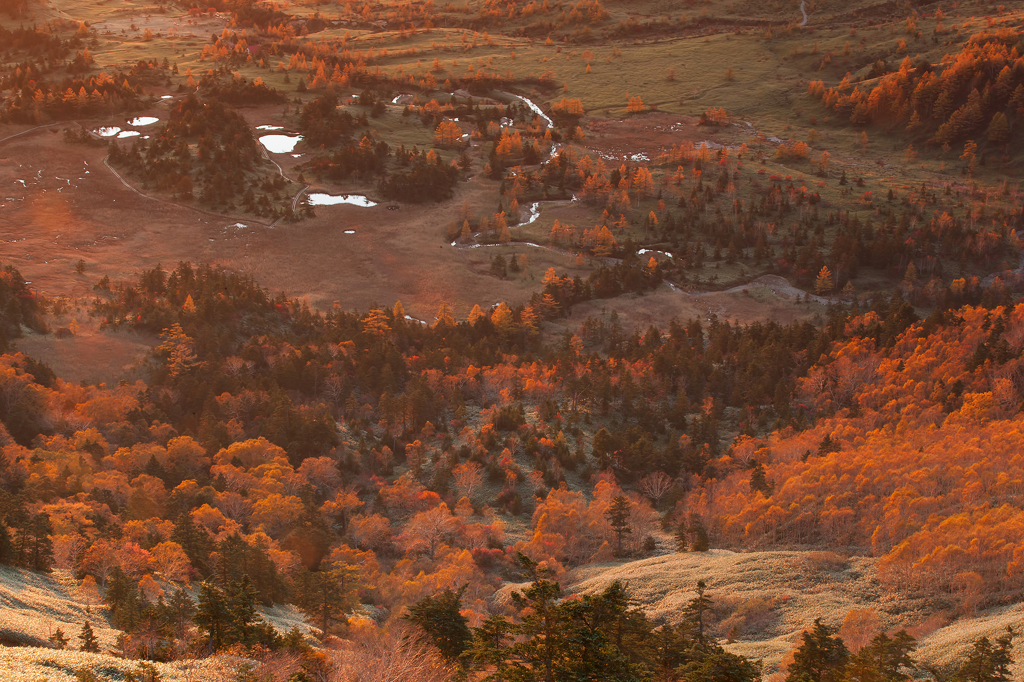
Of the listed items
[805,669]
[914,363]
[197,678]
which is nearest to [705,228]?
[914,363]

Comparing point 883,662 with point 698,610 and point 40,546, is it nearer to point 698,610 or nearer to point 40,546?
point 698,610

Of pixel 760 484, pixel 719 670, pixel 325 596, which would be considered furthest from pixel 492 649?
pixel 760 484

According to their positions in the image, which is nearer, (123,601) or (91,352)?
(123,601)

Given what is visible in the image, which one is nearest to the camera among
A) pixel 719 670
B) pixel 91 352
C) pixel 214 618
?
pixel 719 670

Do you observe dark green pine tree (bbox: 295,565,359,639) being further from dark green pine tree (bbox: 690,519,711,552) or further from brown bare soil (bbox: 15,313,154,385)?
brown bare soil (bbox: 15,313,154,385)

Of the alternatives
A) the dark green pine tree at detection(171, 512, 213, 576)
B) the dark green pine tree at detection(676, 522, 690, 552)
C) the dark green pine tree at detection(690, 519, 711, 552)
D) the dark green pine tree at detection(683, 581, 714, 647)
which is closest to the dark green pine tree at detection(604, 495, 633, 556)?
the dark green pine tree at detection(676, 522, 690, 552)

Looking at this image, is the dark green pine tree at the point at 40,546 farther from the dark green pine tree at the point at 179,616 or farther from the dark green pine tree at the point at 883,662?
the dark green pine tree at the point at 883,662

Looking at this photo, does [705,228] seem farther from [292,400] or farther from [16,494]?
[16,494]
